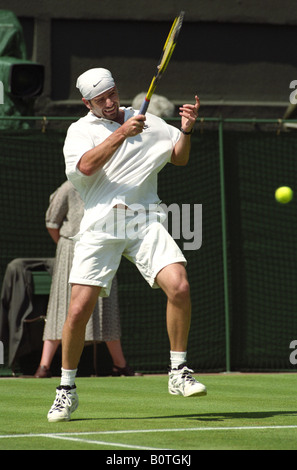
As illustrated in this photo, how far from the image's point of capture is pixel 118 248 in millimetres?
6746

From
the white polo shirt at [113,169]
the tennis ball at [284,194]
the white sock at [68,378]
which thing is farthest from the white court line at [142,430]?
the tennis ball at [284,194]

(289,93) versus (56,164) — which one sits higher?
(289,93)

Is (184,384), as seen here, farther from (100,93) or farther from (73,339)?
(100,93)

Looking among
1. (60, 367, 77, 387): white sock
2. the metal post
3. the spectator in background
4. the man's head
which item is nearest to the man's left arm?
the man's head

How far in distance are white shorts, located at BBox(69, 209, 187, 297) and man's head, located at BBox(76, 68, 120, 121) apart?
61 centimetres

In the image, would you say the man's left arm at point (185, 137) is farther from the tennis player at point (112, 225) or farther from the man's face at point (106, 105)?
the man's face at point (106, 105)

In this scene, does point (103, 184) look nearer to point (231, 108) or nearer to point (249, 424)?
point (249, 424)

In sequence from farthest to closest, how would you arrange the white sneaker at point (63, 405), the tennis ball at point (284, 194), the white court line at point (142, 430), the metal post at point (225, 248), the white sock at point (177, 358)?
1. the metal post at point (225, 248)
2. the tennis ball at point (284, 194)
3. the white sock at point (177, 358)
4. the white sneaker at point (63, 405)
5. the white court line at point (142, 430)

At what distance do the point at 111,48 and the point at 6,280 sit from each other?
19.0 feet

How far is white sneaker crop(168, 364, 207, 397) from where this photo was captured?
6.54 m

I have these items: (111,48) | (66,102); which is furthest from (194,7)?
(66,102)

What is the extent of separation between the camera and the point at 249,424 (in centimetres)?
630

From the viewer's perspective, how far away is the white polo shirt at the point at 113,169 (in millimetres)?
6699

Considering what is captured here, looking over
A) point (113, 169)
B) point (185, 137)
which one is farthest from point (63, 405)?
point (185, 137)
